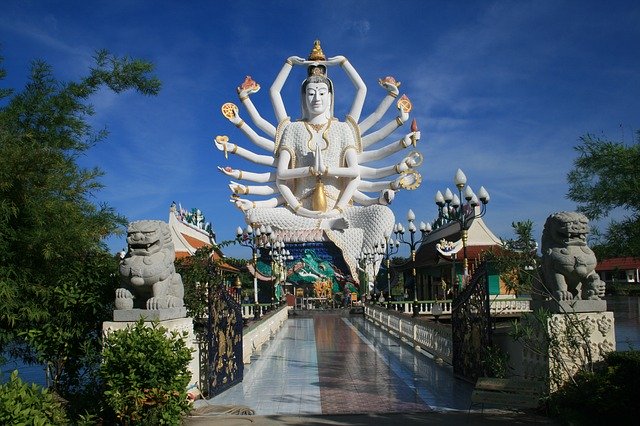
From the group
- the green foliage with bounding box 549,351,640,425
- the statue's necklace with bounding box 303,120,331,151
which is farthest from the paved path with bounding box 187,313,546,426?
the statue's necklace with bounding box 303,120,331,151

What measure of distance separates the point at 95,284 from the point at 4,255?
959 mm

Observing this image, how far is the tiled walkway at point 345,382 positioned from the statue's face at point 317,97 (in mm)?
23519

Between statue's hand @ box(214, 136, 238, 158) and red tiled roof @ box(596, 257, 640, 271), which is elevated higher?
statue's hand @ box(214, 136, 238, 158)

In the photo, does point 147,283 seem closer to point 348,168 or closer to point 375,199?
point 348,168

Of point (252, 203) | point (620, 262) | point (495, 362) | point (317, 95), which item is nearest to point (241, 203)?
point (252, 203)

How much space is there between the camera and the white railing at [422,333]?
32.6ft

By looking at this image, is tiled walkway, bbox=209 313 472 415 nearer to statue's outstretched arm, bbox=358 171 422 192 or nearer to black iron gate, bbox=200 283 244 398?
black iron gate, bbox=200 283 244 398

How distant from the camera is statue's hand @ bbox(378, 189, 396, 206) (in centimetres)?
3591

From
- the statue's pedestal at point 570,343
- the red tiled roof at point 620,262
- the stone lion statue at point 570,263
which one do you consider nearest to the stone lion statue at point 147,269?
the statue's pedestal at point 570,343

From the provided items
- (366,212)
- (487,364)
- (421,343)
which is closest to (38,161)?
(487,364)

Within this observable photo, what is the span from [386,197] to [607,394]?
31.1 metres

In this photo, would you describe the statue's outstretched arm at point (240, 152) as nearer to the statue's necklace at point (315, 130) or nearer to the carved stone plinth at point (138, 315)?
the statue's necklace at point (315, 130)

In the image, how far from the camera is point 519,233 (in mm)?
6574

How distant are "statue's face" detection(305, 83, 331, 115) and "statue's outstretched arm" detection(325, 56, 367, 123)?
191 cm
